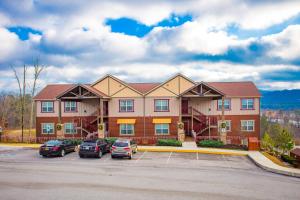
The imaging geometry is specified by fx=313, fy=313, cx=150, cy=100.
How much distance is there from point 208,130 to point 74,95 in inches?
715

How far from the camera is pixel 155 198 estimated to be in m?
13.6

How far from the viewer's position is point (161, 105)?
1635 inches

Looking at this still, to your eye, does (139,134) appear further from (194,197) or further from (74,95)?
(194,197)

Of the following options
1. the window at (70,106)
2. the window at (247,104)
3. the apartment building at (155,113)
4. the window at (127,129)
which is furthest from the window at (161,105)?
the window at (70,106)

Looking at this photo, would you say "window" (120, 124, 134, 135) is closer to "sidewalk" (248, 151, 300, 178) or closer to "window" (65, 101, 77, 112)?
"window" (65, 101, 77, 112)

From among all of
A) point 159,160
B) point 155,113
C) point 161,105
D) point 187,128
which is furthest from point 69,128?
point 159,160

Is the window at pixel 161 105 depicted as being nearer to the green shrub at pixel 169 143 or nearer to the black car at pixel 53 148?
the green shrub at pixel 169 143

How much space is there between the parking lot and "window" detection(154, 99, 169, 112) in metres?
14.8

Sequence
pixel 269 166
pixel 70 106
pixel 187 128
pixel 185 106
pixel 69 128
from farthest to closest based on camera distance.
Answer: pixel 70 106
pixel 69 128
pixel 185 106
pixel 187 128
pixel 269 166

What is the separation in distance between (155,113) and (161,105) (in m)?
1.33

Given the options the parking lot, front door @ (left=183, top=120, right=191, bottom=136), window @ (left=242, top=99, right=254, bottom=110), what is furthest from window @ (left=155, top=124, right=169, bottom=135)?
the parking lot

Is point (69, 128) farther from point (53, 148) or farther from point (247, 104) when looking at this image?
point (247, 104)

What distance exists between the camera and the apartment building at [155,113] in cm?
4128

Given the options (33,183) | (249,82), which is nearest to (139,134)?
(249,82)
